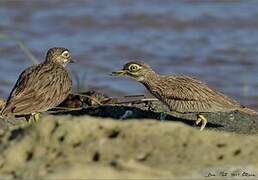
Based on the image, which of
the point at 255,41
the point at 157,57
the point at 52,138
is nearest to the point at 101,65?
the point at 157,57

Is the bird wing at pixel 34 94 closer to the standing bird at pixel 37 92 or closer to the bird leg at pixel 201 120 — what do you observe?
the standing bird at pixel 37 92

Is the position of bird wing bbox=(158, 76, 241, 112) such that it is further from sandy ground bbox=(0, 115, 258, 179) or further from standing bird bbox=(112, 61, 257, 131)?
sandy ground bbox=(0, 115, 258, 179)

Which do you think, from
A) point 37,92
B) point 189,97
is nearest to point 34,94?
point 37,92

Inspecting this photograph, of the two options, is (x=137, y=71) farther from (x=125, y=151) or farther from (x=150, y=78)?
(x=125, y=151)

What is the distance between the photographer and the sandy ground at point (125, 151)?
16.6 ft

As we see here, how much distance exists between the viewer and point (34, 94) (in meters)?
9.15

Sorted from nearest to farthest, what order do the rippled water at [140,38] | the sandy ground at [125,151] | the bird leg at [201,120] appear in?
1. the sandy ground at [125,151]
2. the bird leg at [201,120]
3. the rippled water at [140,38]

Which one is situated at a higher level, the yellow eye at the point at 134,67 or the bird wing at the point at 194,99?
the yellow eye at the point at 134,67

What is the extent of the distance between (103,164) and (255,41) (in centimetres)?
1362

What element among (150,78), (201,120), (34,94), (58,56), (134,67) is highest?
(58,56)

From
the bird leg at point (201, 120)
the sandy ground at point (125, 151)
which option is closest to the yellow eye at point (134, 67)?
the bird leg at point (201, 120)

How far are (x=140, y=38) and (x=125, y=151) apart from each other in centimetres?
1394

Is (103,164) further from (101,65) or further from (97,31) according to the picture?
(97,31)

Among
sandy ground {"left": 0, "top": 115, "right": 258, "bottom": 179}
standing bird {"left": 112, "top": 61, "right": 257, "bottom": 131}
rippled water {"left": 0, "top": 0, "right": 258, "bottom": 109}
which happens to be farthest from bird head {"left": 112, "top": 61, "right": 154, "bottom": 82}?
sandy ground {"left": 0, "top": 115, "right": 258, "bottom": 179}
